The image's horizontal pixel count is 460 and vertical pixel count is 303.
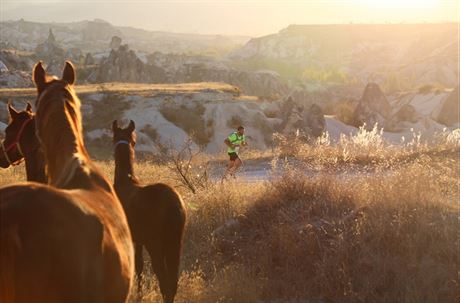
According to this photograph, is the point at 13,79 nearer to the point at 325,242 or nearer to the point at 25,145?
the point at 25,145

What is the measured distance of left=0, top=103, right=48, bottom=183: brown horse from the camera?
6414 millimetres

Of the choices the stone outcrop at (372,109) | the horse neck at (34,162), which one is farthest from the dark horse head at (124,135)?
the stone outcrop at (372,109)

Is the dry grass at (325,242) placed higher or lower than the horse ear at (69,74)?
lower

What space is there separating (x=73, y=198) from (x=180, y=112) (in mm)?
45109

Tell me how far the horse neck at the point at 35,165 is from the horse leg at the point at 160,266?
5.12ft

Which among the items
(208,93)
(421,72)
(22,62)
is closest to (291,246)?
(208,93)

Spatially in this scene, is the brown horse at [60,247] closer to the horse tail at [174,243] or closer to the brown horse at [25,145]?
the horse tail at [174,243]

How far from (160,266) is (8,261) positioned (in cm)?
371

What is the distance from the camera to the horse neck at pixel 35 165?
640cm

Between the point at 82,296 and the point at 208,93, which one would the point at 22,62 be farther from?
the point at 82,296

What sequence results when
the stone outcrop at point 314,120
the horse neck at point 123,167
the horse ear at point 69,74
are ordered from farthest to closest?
1. the stone outcrop at point 314,120
2. the horse neck at point 123,167
3. the horse ear at point 69,74

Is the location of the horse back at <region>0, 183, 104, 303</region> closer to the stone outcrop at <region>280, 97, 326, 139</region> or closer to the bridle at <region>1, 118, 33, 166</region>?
the bridle at <region>1, 118, 33, 166</region>

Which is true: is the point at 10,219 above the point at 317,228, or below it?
above

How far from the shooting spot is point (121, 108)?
47625 mm
